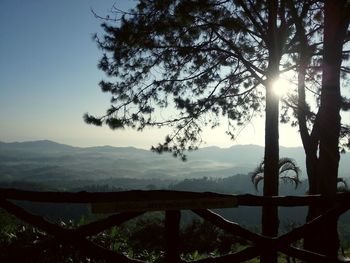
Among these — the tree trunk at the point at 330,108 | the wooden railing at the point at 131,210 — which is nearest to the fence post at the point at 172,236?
the wooden railing at the point at 131,210

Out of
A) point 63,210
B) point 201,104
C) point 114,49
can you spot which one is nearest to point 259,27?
point 201,104

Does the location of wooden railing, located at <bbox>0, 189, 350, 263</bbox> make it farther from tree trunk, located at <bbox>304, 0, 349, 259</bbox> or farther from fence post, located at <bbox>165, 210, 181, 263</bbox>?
tree trunk, located at <bbox>304, 0, 349, 259</bbox>

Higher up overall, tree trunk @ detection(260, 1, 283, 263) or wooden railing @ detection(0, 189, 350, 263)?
tree trunk @ detection(260, 1, 283, 263)

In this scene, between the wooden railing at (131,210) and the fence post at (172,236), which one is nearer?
the wooden railing at (131,210)

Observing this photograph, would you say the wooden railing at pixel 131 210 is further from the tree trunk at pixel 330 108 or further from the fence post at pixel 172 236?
the tree trunk at pixel 330 108

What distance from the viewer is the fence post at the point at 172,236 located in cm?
343

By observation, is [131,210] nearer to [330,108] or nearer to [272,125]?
[330,108]

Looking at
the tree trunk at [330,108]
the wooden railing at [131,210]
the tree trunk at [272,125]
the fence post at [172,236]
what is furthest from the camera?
the tree trunk at [272,125]

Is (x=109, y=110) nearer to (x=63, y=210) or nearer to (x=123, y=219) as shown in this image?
(x=123, y=219)

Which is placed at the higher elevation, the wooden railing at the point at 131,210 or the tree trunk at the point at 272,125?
the tree trunk at the point at 272,125

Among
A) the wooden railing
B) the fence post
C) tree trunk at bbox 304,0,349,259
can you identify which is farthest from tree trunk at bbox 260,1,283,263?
the fence post

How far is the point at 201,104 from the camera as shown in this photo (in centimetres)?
1037

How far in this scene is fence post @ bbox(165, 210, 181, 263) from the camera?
343 centimetres

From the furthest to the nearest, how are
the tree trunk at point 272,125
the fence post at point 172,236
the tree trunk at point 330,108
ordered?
the tree trunk at point 272,125
the tree trunk at point 330,108
the fence post at point 172,236
